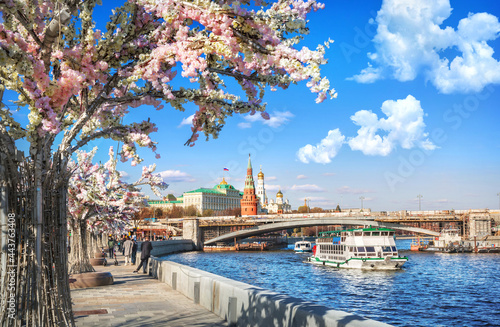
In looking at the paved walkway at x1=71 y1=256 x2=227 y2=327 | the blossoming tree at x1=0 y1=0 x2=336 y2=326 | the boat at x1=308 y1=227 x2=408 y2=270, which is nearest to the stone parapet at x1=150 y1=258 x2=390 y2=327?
the paved walkway at x1=71 y1=256 x2=227 y2=327

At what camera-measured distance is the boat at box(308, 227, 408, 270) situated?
50844 mm

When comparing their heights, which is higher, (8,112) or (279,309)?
(8,112)

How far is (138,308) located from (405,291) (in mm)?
26828

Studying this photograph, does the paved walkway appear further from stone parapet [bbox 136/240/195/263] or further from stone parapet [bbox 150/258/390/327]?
stone parapet [bbox 136/240/195/263]

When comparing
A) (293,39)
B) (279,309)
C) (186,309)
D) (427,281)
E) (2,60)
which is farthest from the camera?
(427,281)

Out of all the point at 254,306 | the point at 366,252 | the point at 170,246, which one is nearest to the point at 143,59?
the point at 254,306

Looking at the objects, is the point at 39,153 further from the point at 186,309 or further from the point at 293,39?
the point at 186,309

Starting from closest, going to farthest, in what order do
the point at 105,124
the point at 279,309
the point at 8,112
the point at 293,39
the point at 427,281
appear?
the point at 293,39 → the point at 8,112 → the point at 105,124 → the point at 279,309 → the point at 427,281

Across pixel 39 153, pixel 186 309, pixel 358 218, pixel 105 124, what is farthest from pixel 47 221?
pixel 358 218

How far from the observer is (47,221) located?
6902mm

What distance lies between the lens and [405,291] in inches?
1347

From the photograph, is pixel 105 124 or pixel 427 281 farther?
pixel 427 281

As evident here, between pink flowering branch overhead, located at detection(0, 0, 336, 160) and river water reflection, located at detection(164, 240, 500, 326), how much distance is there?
62.2 ft

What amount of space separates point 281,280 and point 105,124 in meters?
36.0
